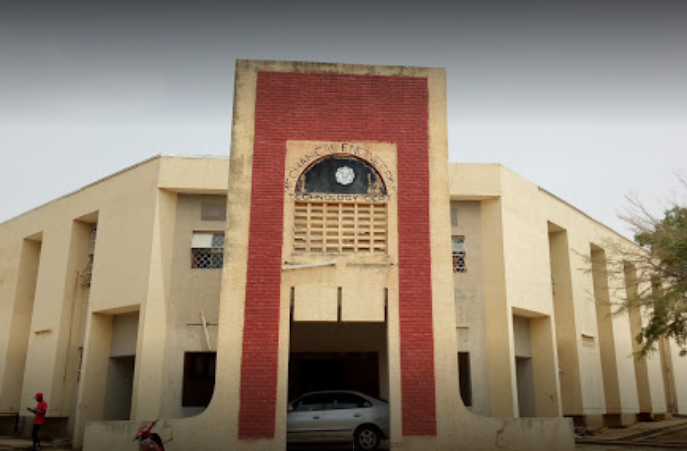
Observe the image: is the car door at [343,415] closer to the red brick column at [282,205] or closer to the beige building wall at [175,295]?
the beige building wall at [175,295]

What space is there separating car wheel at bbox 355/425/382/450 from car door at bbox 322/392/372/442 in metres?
0.14

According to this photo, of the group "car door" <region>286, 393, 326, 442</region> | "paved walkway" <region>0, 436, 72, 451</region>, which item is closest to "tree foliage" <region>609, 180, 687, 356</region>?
"car door" <region>286, 393, 326, 442</region>

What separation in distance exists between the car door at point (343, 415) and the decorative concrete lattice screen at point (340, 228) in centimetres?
351

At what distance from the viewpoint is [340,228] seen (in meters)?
12.2

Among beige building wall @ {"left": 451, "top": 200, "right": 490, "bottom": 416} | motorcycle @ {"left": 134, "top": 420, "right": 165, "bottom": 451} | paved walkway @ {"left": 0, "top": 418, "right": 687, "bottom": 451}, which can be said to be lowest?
paved walkway @ {"left": 0, "top": 418, "right": 687, "bottom": 451}

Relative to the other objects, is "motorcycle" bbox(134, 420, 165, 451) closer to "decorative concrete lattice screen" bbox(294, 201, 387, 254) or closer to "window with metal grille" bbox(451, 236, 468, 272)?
"decorative concrete lattice screen" bbox(294, 201, 387, 254)

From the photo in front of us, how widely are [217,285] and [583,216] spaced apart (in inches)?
466

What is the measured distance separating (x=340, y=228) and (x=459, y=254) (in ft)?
19.0

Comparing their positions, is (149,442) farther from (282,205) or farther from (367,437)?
(367,437)

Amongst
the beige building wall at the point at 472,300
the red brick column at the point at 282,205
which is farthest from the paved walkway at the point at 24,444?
the beige building wall at the point at 472,300

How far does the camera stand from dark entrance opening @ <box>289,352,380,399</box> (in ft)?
58.6

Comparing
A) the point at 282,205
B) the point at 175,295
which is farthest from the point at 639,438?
the point at 175,295

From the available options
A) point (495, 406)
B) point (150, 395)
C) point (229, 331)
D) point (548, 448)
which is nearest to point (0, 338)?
point (150, 395)

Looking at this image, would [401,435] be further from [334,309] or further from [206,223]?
[206,223]
